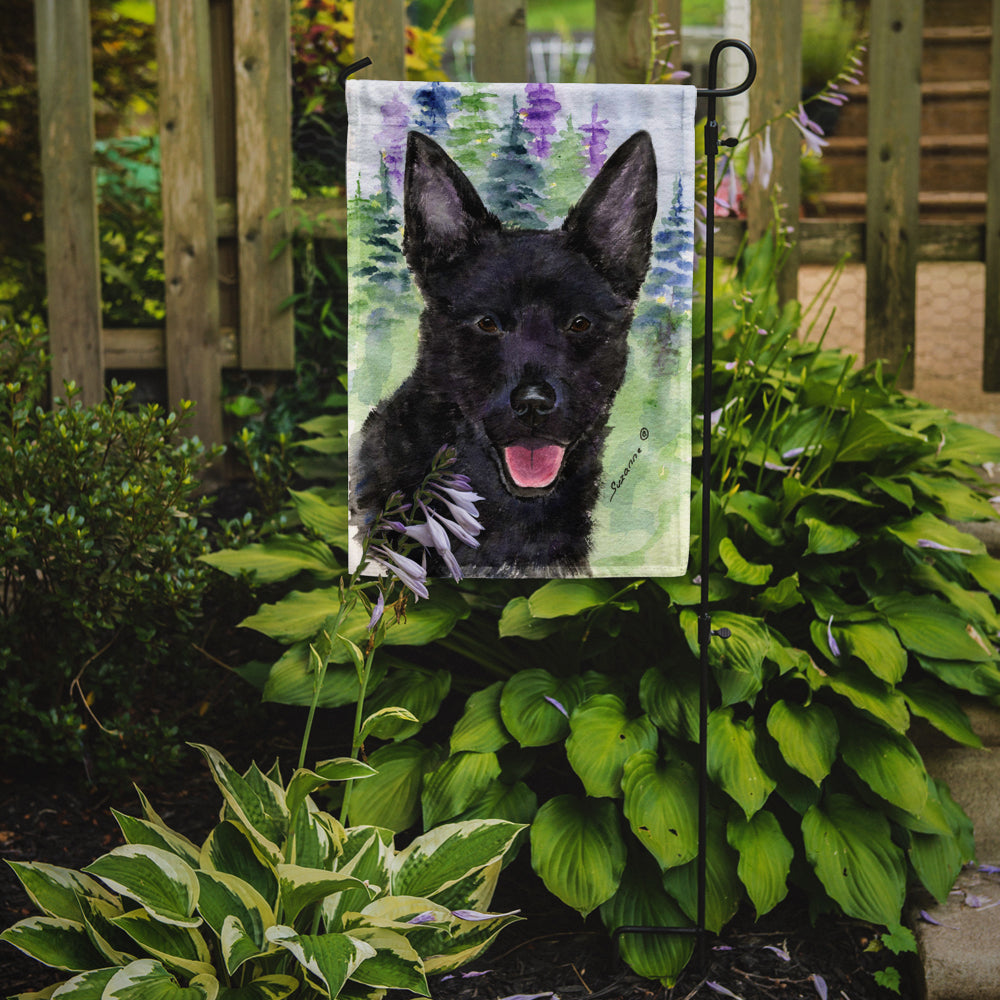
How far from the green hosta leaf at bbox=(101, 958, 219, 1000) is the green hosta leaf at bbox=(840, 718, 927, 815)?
1295mm

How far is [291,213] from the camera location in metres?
3.54

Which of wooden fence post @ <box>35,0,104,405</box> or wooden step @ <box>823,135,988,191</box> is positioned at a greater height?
wooden step @ <box>823,135,988,191</box>

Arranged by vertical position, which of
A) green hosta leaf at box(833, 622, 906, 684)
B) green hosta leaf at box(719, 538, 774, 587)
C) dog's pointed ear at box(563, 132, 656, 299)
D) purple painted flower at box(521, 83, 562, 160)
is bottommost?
green hosta leaf at box(833, 622, 906, 684)

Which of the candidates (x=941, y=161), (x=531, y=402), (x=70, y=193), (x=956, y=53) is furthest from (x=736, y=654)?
(x=956, y=53)

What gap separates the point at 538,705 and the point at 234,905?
0.73m

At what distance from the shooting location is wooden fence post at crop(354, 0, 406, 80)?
336 cm

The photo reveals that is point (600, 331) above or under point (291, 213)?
under

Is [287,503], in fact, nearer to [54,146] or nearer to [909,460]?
[54,146]

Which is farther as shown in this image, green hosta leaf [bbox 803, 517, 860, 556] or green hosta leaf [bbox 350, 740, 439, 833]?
green hosta leaf [bbox 803, 517, 860, 556]

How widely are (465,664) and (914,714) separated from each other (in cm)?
111

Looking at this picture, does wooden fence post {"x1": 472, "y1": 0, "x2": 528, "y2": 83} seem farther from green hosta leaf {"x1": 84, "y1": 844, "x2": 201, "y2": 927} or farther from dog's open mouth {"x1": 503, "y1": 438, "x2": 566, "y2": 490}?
green hosta leaf {"x1": 84, "y1": 844, "x2": 201, "y2": 927}

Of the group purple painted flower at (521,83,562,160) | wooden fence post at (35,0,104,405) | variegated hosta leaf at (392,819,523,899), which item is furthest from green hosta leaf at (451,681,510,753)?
wooden fence post at (35,0,104,405)

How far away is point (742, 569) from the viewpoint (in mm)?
2217

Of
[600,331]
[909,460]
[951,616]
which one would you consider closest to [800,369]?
[909,460]
